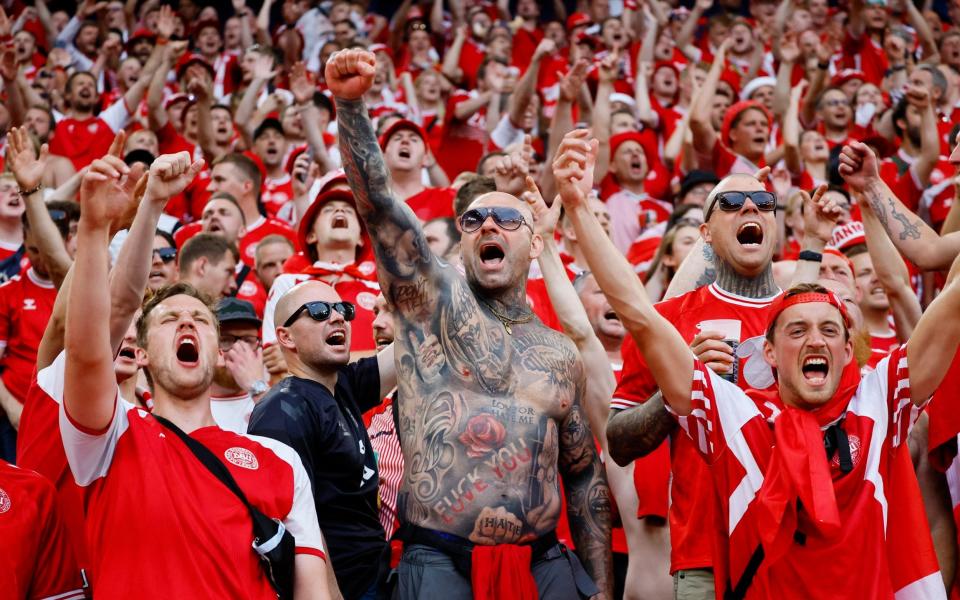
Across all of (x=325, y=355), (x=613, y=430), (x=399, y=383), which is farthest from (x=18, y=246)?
(x=613, y=430)

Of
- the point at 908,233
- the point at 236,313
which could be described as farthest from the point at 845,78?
the point at 236,313

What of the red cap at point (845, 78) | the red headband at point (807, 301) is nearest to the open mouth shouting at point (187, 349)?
the red headband at point (807, 301)

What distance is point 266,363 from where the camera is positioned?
5.94m

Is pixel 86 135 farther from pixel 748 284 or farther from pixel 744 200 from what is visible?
pixel 748 284

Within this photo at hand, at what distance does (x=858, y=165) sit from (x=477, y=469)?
2140mm

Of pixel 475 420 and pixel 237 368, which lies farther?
pixel 237 368

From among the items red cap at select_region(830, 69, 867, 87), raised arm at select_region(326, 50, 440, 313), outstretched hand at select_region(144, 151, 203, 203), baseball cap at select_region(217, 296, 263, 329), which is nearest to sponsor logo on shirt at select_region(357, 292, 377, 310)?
baseball cap at select_region(217, 296, 263, 329)

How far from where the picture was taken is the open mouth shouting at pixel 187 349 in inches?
173

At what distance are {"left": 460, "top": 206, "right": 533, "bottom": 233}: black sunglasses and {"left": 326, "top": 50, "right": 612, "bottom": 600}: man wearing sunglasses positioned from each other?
4 cm

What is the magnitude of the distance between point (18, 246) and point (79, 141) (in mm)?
3646

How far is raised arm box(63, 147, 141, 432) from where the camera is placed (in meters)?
3.65

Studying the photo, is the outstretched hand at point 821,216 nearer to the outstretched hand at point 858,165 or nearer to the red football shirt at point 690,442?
the outstretched hand at point 858,165

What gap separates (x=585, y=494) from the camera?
4.64 m

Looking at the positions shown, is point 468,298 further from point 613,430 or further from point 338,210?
point 338,210
